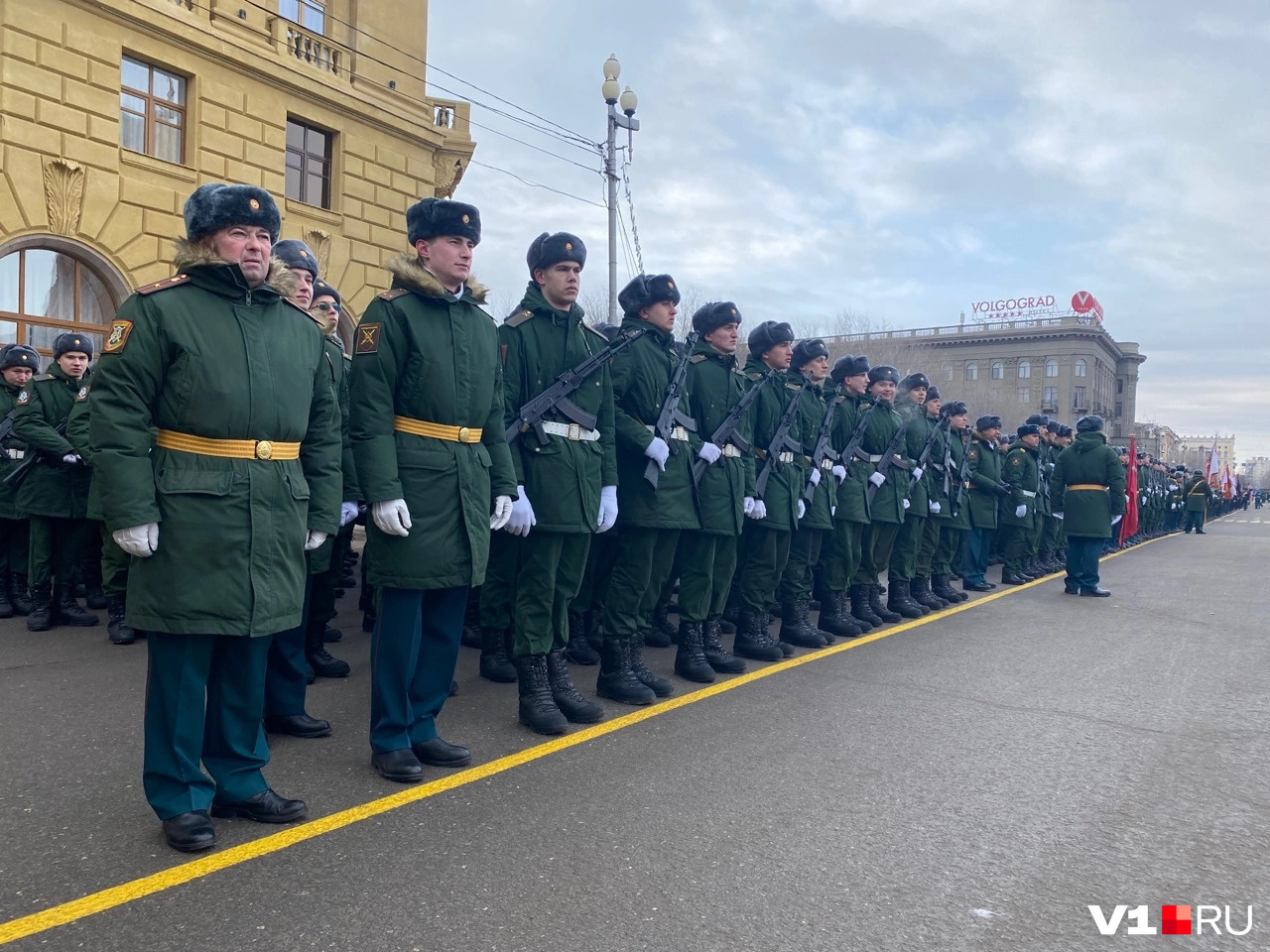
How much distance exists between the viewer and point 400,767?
388 centimetres

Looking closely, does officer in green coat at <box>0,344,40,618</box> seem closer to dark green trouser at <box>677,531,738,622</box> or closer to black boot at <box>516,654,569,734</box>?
black boot at <box>516,654,569,734</box>

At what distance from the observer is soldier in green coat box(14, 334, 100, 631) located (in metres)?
7.34

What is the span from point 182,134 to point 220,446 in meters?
13.3

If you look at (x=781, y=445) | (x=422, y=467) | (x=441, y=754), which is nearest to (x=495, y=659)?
(x=441, y=754)

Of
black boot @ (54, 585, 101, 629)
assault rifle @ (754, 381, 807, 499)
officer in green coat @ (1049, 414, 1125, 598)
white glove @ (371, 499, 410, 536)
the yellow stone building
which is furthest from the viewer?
the yellow stone building

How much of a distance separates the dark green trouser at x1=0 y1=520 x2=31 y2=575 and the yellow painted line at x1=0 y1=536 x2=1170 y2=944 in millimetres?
5563

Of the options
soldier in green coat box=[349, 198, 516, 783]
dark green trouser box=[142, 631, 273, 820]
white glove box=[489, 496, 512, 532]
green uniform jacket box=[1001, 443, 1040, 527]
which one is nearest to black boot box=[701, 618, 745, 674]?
white glove box=[489, 496, 512, 532]

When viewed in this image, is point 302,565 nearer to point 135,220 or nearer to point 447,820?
point 447,820

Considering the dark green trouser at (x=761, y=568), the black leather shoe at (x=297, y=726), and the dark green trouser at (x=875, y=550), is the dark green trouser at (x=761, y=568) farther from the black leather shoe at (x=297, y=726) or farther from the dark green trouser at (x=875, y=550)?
the black leather shoe at (x=297, y=726)

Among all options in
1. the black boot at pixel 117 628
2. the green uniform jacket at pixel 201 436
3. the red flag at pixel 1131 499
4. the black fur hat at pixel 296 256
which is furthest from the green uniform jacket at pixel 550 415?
the red flag at pixel 1131 499

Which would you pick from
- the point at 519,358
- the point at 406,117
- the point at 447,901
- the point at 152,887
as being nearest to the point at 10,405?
the point at 519,358

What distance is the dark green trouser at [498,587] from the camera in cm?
529

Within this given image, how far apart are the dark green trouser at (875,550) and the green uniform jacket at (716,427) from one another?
212 cm

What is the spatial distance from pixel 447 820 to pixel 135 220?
1290 centimetres
